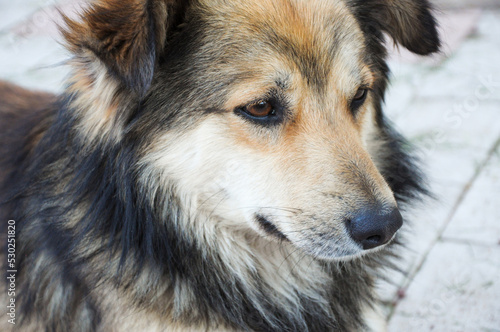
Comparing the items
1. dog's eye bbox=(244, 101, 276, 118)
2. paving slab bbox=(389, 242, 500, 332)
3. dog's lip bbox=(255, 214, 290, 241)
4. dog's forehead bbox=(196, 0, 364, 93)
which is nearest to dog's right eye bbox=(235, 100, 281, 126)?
dog's eye bbox=(244, 101, 276, 118)

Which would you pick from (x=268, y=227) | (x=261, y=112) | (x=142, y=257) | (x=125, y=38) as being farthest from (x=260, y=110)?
(x=142, y=257)

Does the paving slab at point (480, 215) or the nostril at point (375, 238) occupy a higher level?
the nostril at point (375, 238)

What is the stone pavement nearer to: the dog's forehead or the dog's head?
the dog's head

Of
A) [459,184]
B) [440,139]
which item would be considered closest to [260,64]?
[459,184]

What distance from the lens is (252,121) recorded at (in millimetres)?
2021

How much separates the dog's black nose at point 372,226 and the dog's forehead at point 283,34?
19.7 inches

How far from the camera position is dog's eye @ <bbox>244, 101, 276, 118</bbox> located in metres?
2.01

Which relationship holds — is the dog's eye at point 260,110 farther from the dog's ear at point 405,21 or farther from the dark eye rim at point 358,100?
the dog's ear at point 405,21

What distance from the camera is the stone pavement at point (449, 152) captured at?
2.96 meters

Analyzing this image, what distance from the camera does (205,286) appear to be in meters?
2.14

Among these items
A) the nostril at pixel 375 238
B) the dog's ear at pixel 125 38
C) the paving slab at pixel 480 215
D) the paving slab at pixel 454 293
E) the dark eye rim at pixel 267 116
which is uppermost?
the dog's ear at pixel 125 38

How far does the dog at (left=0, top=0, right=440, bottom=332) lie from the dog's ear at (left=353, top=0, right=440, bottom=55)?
80 millimetres

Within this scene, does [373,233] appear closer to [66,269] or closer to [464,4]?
[66,269]

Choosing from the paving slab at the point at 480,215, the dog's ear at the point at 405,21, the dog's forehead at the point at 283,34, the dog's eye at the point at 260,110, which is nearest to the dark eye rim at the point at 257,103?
the dog's eye at the point at 260,110
